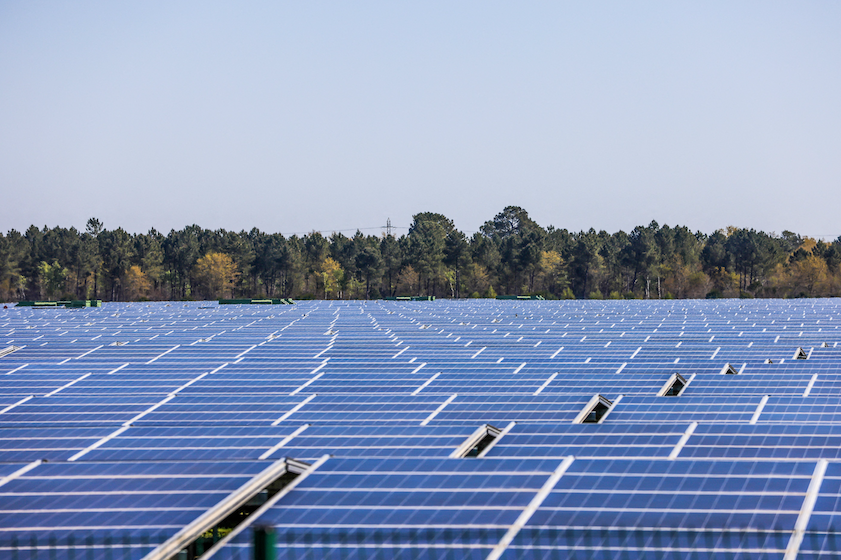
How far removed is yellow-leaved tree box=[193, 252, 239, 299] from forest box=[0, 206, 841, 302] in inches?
7.2

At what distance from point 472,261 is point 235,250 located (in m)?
43.8

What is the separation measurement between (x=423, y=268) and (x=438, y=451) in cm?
12451

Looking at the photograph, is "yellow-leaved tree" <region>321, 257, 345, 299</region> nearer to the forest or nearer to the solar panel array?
the forest

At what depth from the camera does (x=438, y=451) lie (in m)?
14.4

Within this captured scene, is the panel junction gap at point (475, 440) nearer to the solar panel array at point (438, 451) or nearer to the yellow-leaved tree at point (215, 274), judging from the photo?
the solar panel array at point (438, 451)

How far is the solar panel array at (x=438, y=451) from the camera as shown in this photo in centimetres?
984

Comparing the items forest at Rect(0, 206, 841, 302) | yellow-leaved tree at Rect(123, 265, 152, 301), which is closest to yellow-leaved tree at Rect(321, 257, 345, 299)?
forest at Rect(0, 206, 841, 302)

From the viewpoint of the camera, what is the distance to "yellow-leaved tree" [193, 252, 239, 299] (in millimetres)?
142250

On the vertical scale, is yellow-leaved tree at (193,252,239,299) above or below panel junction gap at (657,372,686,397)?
above

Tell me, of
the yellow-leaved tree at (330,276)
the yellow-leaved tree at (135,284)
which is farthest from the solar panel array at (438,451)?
the yellow-leaved tree at (330,276)

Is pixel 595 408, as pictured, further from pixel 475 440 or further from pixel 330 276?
pixel 330 276

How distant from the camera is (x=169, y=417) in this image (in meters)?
18.8

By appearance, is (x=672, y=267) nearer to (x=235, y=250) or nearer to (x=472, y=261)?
(x=472, y=261)

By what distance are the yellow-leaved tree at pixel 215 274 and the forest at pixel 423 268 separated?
0.18 m
